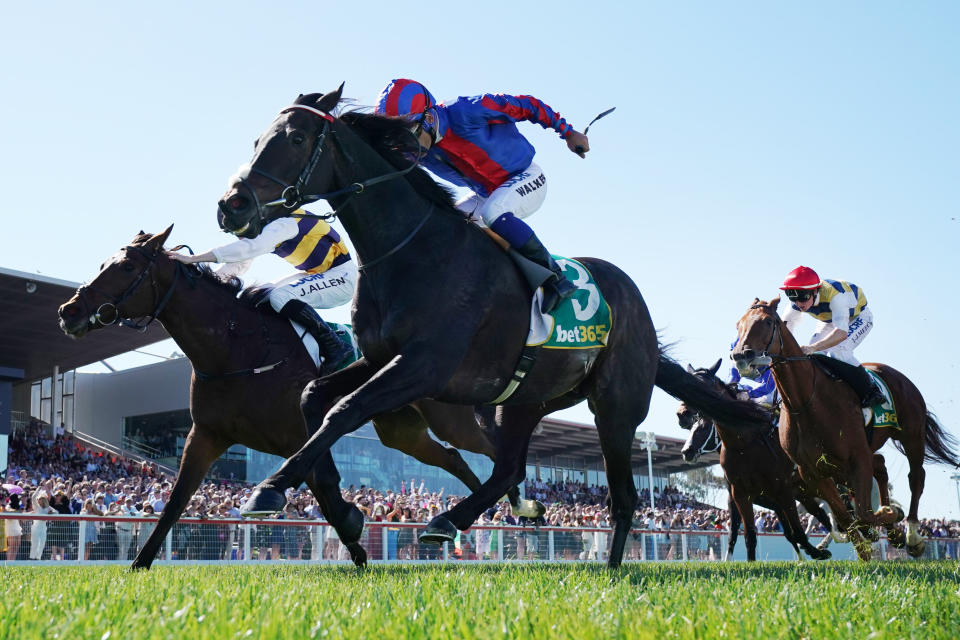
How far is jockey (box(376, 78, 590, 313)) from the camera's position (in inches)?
220

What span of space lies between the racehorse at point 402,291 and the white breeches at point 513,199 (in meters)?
0.19

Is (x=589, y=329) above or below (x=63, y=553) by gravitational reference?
above

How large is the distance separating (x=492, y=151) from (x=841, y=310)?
4919 millimetres

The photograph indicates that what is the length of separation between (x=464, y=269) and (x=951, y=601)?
2903 mm

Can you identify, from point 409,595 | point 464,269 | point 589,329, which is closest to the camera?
point 409,595

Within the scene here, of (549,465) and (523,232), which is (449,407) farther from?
(549,465)

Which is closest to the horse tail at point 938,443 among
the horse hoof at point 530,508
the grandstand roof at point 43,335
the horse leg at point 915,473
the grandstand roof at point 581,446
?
the horse leg at point 915,473

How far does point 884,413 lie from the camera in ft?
31.9

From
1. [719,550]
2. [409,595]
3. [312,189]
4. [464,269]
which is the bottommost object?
[719,550]

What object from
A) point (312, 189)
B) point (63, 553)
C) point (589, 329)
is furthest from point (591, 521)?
point (312, 189)

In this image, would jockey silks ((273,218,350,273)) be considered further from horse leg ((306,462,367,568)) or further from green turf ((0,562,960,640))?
green turf ((0,562,960,640))

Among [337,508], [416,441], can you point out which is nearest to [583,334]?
[337,508]

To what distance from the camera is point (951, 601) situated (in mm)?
3219

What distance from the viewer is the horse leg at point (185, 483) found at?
655 centimetres
